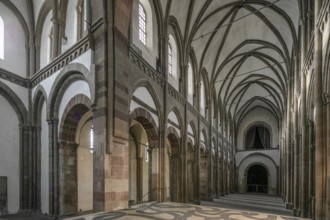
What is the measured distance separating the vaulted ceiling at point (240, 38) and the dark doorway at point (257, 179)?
424 inches

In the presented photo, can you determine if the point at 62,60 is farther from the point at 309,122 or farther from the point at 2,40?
the point at 309,122

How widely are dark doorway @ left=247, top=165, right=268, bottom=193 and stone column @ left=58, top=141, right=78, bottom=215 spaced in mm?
29856

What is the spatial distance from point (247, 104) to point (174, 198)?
930 inches

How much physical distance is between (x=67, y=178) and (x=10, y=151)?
3375mm

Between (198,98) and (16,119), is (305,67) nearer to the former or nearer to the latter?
(198,98)

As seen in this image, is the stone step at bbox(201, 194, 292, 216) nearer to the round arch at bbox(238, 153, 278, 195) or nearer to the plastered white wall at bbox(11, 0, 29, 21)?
the round arch at bbox(238, 153, 278, 195)

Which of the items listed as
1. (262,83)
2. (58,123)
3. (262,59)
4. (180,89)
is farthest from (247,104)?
(58,123)

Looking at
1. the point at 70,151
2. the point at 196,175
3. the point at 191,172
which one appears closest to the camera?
the point at 70,151

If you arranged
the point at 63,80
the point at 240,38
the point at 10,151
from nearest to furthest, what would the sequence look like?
the point at 63,80
the point at 10,151
the point at 240,38

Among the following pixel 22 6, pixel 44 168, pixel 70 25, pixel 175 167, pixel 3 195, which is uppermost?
pixel 22 6

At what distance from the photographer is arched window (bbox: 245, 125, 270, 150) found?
34.8m

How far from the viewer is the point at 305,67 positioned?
35.9 ft

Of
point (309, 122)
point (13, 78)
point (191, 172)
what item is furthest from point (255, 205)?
point (13, 78)

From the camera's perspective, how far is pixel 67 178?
963 cm
